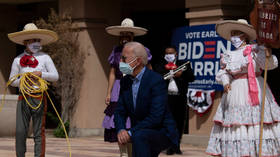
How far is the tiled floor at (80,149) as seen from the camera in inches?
437

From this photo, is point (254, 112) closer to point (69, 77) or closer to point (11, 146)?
point (11, 146)

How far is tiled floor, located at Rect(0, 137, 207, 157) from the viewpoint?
11.1 metres

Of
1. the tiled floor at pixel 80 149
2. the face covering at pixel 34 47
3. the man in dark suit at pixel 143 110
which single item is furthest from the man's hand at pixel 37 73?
the tiled floor at pixel 80 149

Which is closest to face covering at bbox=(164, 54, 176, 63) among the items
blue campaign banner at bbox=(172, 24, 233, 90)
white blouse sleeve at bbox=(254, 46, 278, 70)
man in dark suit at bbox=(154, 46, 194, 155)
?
man in dark suit at bbox=(154, 46, 194, 155)

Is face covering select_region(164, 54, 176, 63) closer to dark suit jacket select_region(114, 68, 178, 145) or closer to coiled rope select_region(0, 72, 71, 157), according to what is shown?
coiled rope select_region(0, 72, 71, 157)

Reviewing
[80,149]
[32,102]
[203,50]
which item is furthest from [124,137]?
[203,50]

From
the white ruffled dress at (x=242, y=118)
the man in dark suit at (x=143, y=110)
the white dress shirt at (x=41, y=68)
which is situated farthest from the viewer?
the white dress shirt at (x=41, y=68)

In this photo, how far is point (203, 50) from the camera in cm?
1330

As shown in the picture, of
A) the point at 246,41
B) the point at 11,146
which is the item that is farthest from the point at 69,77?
the point at 246,41

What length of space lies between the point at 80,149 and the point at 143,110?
5.66 metres

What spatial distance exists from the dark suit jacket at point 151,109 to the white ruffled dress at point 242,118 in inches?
63.7

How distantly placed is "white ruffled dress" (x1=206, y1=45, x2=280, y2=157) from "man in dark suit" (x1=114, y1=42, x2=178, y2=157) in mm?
1614

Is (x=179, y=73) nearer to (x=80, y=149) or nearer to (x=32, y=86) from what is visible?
(x=80, y=149)

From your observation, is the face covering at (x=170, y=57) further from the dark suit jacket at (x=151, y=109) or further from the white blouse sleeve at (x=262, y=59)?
the dark suit jacket at (x=151, y=109)
